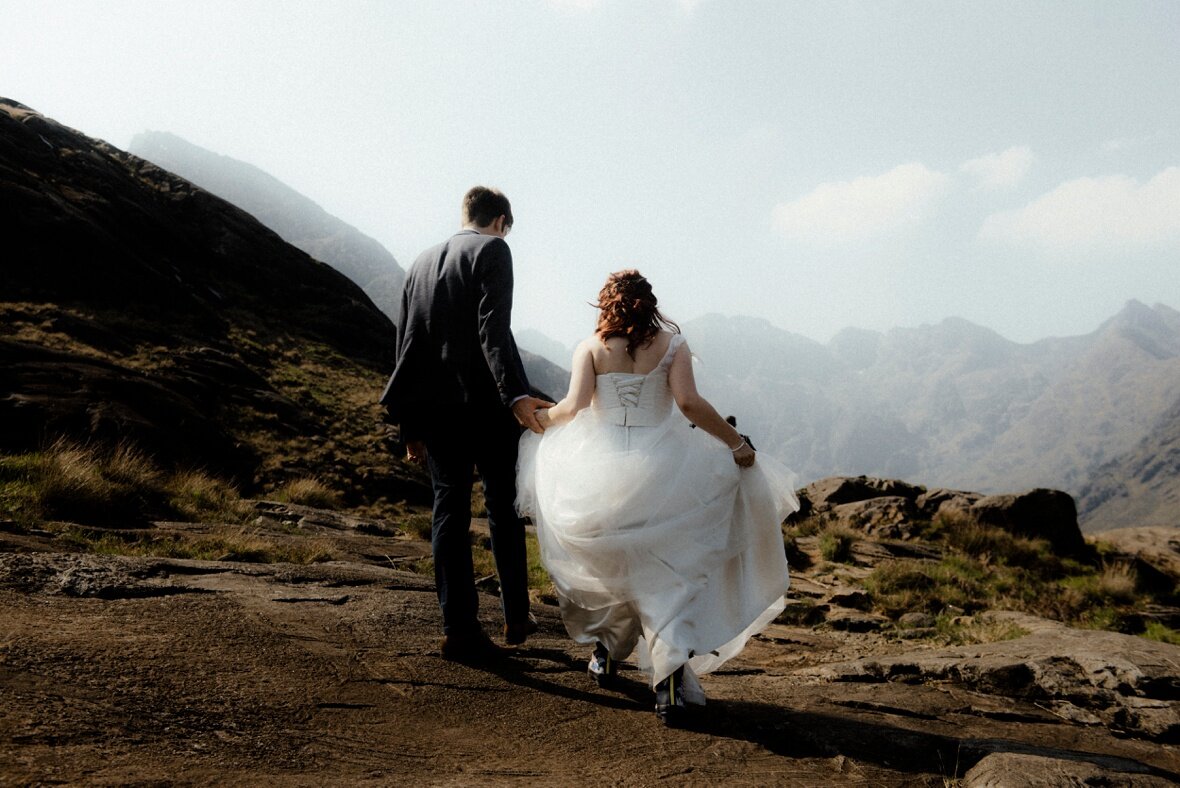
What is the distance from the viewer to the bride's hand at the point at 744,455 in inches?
150

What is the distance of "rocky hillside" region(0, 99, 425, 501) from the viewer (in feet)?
39.8

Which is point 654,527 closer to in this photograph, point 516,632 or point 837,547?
point 516,632

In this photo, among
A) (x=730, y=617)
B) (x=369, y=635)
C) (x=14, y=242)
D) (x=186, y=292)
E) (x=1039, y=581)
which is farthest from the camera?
(x=186, y=292)

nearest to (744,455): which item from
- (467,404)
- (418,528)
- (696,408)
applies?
(696,408)

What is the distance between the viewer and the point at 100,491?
6309mm

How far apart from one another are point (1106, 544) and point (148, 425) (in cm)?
2038

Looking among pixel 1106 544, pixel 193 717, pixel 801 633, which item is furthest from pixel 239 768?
pixel 1106 544

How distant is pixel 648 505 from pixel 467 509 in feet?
3.60

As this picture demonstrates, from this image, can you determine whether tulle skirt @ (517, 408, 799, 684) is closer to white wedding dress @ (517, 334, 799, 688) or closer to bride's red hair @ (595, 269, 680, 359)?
white wedding dress @ (517, 334, 799, 688)

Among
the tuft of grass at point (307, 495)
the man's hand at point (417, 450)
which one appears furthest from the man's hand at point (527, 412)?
the tuft of grass at point (307, 495)

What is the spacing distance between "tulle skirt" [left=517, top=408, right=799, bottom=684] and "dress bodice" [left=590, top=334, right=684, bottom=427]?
2.4 inches

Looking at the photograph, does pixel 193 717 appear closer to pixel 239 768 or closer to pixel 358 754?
pixel 239 768

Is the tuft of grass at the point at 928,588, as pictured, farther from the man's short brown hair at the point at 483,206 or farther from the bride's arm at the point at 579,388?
the man's short brown hair at the point at 483,206

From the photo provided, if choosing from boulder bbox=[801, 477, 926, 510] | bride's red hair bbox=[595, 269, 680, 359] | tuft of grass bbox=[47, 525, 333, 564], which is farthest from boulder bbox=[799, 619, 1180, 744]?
boulder bbox=[801, 477, 926, 510]
